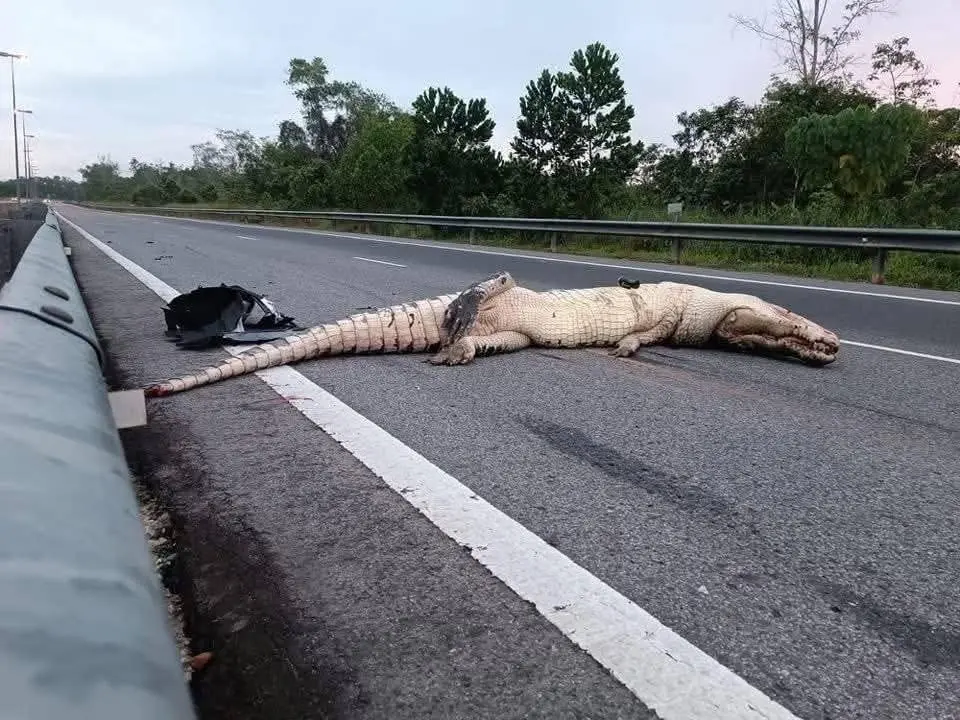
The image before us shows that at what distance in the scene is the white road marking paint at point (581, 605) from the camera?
161cm

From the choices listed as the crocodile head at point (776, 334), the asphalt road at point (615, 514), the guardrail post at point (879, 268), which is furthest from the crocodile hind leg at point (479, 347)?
the guardrail post at point (879, 268)

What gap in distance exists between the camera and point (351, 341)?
496 centimetres

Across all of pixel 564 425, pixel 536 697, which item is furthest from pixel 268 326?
pixel 536 697

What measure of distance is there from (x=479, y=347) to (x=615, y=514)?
2.71 metres

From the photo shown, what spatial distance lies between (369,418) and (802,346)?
333 centimetres

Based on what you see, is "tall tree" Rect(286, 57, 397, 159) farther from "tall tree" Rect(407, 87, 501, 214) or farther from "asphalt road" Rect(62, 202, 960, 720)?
"asphalt road" Rect(62, 202, 960, 720)

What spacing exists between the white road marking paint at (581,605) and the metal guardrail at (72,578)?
3.34ft

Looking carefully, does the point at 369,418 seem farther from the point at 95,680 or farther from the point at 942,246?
the point at 942,246

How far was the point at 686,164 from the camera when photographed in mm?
27172

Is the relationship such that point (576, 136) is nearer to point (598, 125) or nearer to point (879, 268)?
point (598, 125)

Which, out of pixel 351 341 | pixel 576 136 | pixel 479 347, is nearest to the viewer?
pixel 351 341

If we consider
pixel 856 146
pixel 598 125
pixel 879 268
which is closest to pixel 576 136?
pixel 598 125

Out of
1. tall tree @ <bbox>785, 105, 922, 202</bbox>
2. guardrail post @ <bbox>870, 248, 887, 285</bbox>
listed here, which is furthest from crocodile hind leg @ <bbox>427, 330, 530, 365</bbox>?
tall tree @ <bbox>785, 105, 922, 202</bbox>

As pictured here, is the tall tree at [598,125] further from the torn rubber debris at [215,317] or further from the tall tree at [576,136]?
the torn rubber debris at [215,317]
